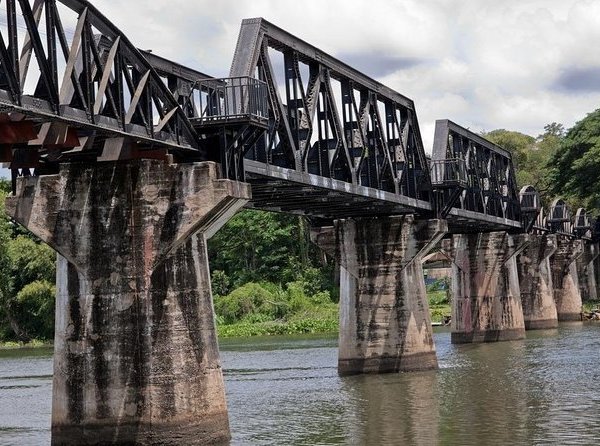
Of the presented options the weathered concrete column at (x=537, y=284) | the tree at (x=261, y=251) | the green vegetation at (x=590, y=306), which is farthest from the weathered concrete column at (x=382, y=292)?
the tree at (x=261, y=251)

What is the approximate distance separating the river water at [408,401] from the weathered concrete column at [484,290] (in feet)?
20.4

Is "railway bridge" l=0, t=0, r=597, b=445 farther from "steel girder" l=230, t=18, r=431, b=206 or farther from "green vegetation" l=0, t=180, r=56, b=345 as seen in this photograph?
"green vegetation" l=0, t=180, r=56, b=345

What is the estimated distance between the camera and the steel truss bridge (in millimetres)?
22781

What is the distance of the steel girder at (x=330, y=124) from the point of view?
34.2 metres

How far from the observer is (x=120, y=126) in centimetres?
2494

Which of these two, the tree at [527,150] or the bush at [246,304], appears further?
the tree at [527,150]

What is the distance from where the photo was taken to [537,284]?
89.6 metres

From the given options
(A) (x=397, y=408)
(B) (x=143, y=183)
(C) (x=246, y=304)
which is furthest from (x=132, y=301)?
(C) (x=246, y=304)

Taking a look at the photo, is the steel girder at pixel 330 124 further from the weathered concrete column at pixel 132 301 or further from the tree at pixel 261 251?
the tree at pixel 261 251

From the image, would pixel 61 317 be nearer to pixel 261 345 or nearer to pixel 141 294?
pixel 141 294

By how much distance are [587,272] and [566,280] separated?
18.2m

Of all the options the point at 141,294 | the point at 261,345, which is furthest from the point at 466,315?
the point at 141,294

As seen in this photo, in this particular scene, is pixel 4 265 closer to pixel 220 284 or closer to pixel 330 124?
pixel 220 284

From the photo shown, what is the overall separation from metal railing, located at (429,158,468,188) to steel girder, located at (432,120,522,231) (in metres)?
0.66
